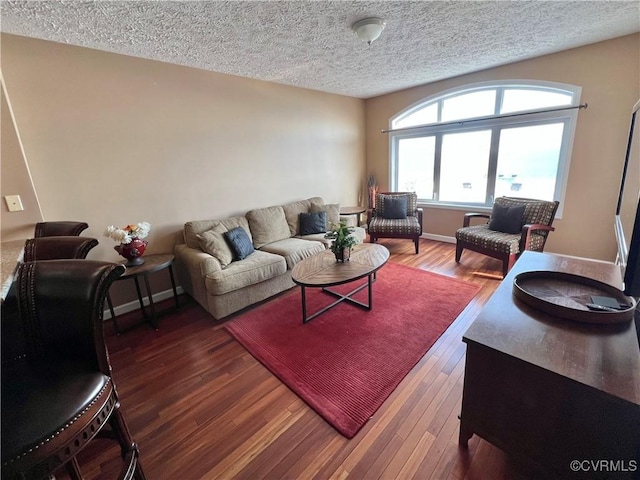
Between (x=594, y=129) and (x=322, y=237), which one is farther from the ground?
(x=594, y=129)

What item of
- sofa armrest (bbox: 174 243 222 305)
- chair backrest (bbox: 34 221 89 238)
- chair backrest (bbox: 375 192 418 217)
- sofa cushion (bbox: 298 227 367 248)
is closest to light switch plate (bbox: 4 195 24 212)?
chair backrest (bbox: 34 221 89 238)

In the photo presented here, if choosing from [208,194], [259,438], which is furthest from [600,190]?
[208,194]

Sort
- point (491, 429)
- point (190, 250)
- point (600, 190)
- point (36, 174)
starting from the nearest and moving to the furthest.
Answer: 1. point (491, 429)
2. point (36, 174)
3. point (190, 250)
4. point (600, 190)

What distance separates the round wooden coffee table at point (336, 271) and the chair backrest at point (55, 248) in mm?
1457

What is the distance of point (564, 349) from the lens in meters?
1.07

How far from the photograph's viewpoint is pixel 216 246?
2811 millimetres

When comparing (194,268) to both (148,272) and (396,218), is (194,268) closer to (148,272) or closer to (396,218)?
(148,272)

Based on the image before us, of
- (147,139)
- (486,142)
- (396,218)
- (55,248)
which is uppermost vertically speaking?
(147,139)

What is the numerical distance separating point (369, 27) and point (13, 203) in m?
3.10

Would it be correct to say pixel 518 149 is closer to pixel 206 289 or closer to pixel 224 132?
pixel 224 132

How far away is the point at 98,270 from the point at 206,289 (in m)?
1.57

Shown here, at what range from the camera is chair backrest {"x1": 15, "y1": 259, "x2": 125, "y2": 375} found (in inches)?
41.1

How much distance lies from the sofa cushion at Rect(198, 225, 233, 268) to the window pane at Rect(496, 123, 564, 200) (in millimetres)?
3909

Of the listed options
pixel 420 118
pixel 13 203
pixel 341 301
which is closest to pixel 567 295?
pixel 341 301
